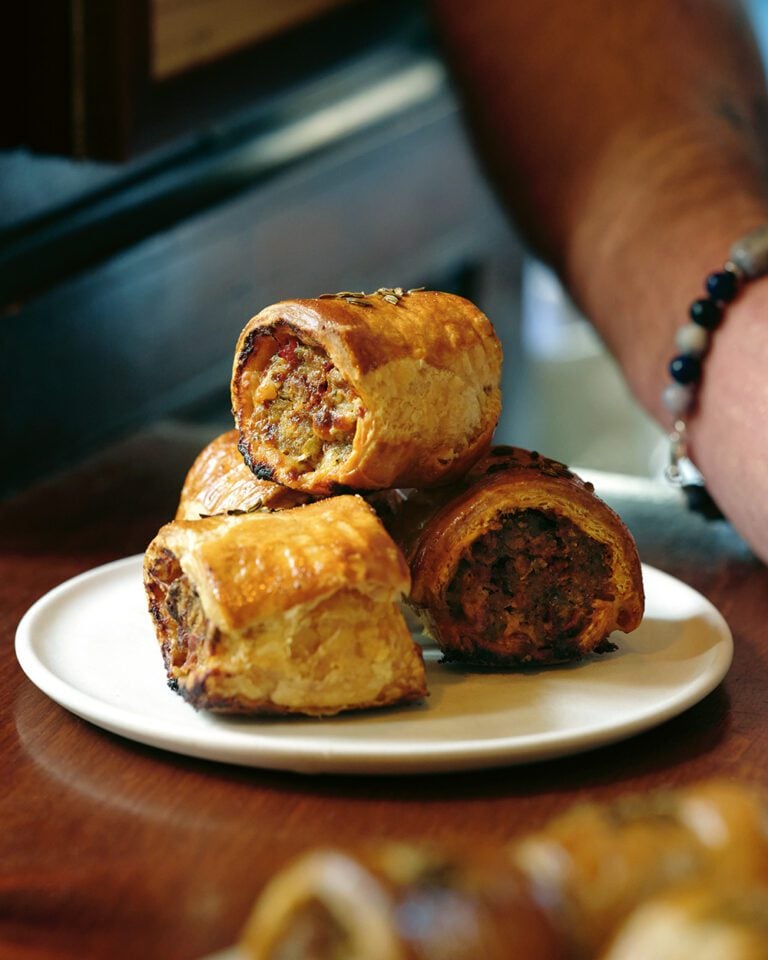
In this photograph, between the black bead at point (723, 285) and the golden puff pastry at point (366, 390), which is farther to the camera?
the black bead at point (723, 285)

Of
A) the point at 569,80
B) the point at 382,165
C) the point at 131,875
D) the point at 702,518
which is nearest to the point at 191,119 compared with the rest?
the point at 569,80

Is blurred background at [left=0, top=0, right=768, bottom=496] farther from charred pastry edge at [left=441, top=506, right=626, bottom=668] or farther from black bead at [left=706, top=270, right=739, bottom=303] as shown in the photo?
charred pastry edge at [left=441, top=506, right=626, bottom=668]

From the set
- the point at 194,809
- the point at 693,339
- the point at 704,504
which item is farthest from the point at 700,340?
the point at 194,809

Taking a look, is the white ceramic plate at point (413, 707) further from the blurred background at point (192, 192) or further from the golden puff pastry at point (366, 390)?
the blurred background at point (192, 192)

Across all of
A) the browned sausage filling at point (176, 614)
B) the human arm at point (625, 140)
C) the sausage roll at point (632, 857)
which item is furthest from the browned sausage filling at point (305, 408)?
the human arm at point (625, 140)

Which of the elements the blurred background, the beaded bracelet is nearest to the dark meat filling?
the beaded bracelet
